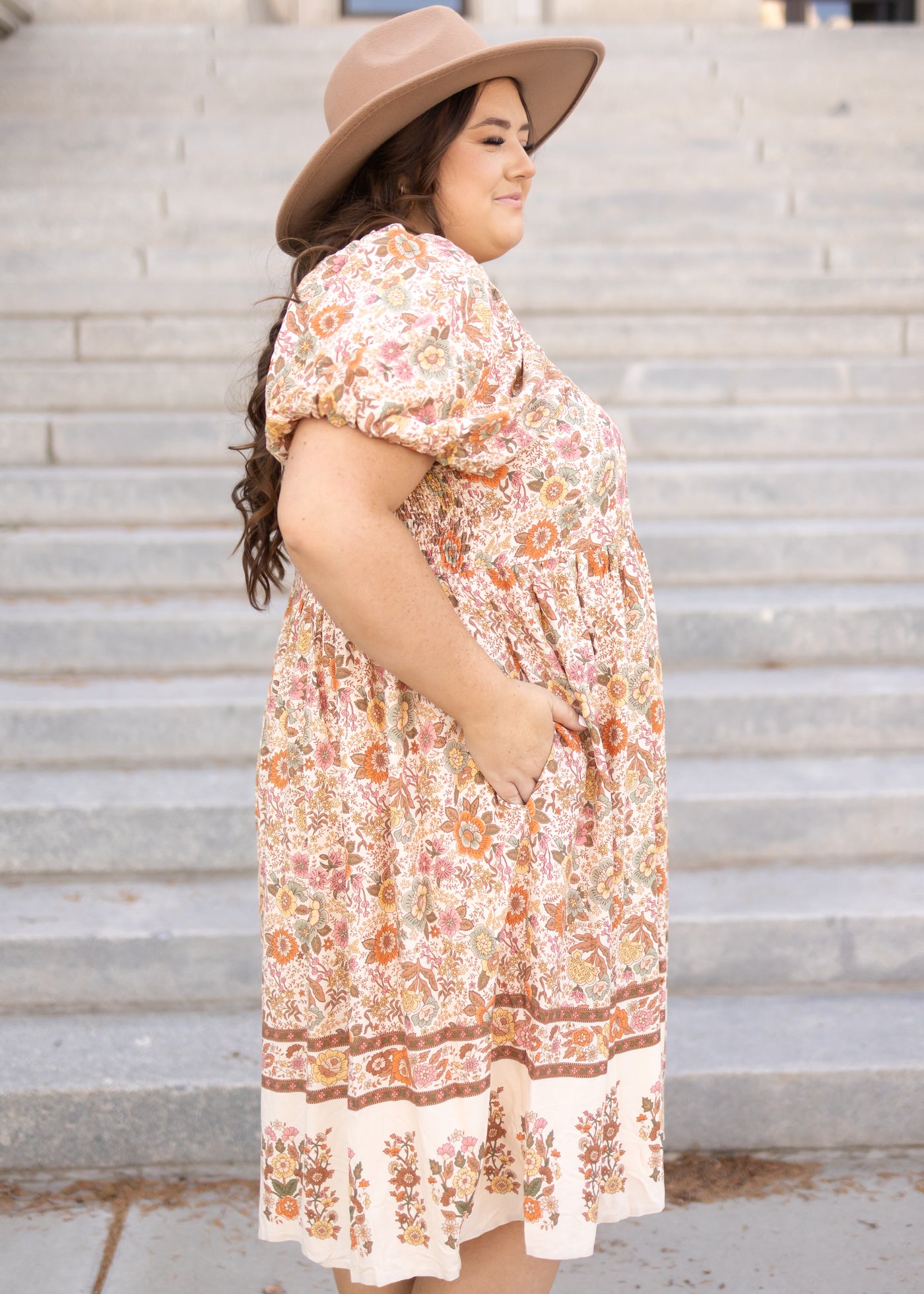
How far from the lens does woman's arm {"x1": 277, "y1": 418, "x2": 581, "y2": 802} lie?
1139 millimetres

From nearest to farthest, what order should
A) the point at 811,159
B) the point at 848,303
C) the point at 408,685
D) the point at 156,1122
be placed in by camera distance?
the point at 408,685
the point at 156,1122
the point at 848,303
the point at 811,159

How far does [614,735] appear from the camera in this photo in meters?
1.38

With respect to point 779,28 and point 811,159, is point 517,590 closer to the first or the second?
point 811,159

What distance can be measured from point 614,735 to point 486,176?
25.9 inches

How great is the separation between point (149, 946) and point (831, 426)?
2.91m

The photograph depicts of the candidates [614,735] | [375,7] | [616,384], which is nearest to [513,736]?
[614,735]

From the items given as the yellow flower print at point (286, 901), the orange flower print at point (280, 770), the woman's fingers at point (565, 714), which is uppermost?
the woman's fingers at point (565, 714)

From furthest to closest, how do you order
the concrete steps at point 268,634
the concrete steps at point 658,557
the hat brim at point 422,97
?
the concrete steps at point 658,557 → the concrete steps at point 268,634 → the hat brim at point 422,97

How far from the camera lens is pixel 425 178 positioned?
1314 millimetres

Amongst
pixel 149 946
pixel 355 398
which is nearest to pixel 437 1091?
pixel 355 398

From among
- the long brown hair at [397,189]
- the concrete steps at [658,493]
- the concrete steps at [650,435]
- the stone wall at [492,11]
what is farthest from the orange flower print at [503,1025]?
the stone wall at [492,11]

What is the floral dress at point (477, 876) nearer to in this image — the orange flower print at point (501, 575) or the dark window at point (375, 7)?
the orange flower print at point (501, 575)

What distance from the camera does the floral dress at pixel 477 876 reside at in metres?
1.28

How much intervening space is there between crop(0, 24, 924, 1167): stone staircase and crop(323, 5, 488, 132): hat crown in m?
1.55
